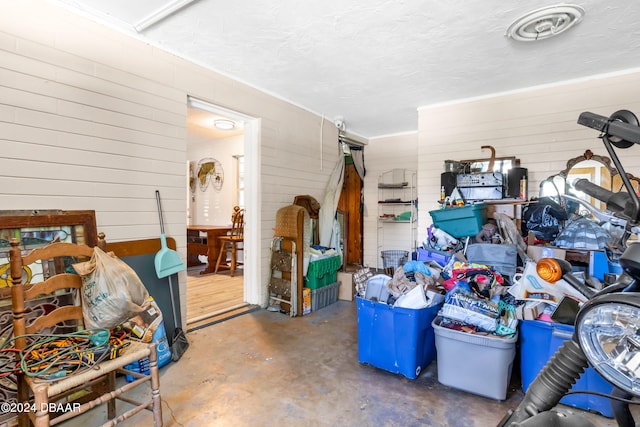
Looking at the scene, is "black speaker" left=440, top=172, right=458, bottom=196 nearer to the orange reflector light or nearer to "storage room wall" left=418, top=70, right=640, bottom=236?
"storage room wall" left=418, top=70, right=640, bottom=236

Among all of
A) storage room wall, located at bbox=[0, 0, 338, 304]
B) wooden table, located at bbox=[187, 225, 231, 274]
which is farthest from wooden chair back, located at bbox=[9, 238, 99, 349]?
wooden table, located at bbox=[187, 225, 231, 274]

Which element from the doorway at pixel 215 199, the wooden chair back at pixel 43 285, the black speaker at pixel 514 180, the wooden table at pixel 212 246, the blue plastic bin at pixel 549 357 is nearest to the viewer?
the wooden chair back at pixel 43 285

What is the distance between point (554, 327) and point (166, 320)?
296 cm

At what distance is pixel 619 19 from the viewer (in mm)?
2459

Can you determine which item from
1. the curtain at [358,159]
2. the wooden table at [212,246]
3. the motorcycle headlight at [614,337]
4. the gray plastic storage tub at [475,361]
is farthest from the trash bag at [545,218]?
the wooden table at [212,246]

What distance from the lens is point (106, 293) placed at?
1.74 metres

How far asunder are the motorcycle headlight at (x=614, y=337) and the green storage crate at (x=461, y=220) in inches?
90.4

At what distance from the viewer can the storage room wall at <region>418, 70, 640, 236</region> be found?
338cm

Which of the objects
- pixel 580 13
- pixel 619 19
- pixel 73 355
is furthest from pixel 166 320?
pixel 619 19

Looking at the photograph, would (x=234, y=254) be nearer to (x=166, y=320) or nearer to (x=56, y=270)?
(x=166, y=320)

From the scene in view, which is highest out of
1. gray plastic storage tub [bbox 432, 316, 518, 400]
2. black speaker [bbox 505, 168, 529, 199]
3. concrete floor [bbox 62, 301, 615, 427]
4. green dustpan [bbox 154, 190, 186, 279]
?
black speaker [bbox 505, 168, 529, 199]

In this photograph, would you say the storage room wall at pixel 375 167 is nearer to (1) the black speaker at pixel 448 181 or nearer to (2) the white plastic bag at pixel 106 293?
(1) the black speaker at pixel 448 181

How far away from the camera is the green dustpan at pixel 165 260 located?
2752mm

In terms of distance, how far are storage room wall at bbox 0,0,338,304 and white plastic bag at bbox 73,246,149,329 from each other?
82cm
